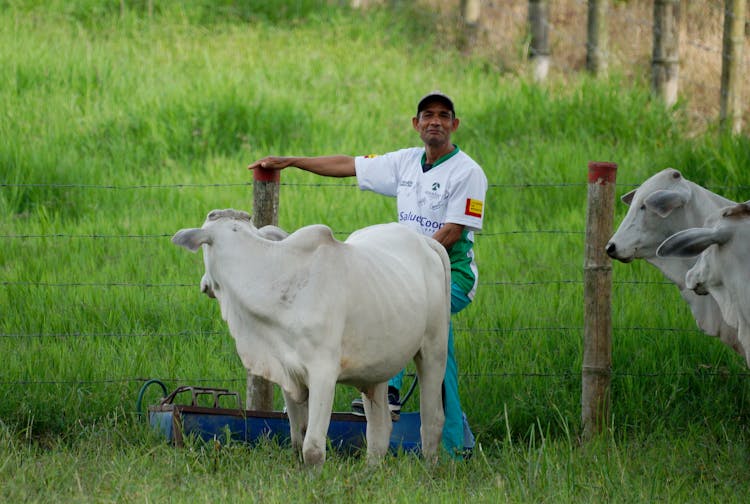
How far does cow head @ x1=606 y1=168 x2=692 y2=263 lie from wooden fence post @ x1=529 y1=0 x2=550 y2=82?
7577 millimetres

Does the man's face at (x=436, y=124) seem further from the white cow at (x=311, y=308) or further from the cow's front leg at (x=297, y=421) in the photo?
the cow's front leg at (x=297, y=421)

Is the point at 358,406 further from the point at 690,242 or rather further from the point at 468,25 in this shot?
the point at 468,25

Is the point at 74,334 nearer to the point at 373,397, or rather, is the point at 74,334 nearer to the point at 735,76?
the point at 373,397

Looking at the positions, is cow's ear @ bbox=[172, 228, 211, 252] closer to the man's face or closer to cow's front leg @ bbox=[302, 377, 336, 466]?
cow's front leg @ bbox=[302, 377, 336, 466]

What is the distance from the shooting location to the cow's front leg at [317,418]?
424 cm

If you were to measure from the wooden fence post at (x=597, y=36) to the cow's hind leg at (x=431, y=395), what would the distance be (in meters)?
7.74

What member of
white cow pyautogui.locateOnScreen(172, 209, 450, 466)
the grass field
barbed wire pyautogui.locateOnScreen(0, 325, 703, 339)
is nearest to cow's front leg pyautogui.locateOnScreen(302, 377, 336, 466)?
white cow pyautogui.locateOnScreen(172, 209, 450, 466)

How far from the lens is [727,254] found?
427cm

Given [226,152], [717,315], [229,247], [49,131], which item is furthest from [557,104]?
[229,247]

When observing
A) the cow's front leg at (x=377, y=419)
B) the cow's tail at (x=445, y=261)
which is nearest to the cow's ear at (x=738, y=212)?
the cow's tail at (x=445, y=261)

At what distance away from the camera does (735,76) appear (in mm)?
9398

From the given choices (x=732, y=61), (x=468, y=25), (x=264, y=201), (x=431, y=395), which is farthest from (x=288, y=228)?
(x=468, y=25)

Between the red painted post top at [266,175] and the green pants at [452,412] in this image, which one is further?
the red painted post top at [266,175]

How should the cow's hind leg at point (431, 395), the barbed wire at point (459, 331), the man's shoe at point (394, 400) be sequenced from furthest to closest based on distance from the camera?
the barbed wire at point (459, 331), the man's shoe at point (394, 400), the cow's hind leg at point (431, 395)
